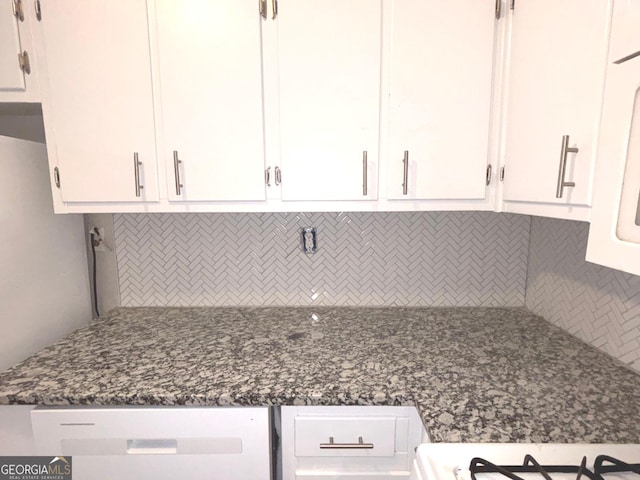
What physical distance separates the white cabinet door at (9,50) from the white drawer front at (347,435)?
1483 millimetres

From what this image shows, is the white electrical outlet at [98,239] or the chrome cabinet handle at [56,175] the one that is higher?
the chrome cabinet handle at [56,175]

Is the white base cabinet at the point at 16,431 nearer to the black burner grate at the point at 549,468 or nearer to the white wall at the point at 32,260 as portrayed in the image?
the white wall at the point at 32,260

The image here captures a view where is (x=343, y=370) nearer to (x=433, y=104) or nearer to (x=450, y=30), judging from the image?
(x=433, y=104)

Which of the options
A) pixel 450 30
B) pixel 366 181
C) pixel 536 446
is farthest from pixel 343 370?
pixel 450 30

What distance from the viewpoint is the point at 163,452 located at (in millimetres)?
913

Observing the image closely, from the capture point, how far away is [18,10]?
1046 mm

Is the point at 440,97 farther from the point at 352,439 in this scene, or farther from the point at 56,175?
the point at 56,175

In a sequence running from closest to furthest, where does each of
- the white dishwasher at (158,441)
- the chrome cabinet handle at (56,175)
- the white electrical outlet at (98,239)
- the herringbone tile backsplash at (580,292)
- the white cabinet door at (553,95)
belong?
the white cabinet door at (553,95), the white dishwasher at (158,441), the herringbone tile backsplash at (580,292), the chrome cabinet handle at (56,175), the white electrical outlet at (98,239)

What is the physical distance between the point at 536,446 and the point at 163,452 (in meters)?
0.98

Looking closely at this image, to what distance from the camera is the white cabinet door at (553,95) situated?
29.9 inches

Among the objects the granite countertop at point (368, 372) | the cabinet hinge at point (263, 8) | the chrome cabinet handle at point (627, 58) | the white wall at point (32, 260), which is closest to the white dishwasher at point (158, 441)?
the granite countertop at point (368, 372)

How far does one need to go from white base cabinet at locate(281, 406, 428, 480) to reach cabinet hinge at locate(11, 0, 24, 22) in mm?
1566

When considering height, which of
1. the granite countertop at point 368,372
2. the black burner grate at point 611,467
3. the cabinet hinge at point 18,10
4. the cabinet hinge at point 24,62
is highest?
the cabinet hinge at point 18,10

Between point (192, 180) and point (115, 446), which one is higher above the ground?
Result: point (192, 180)
